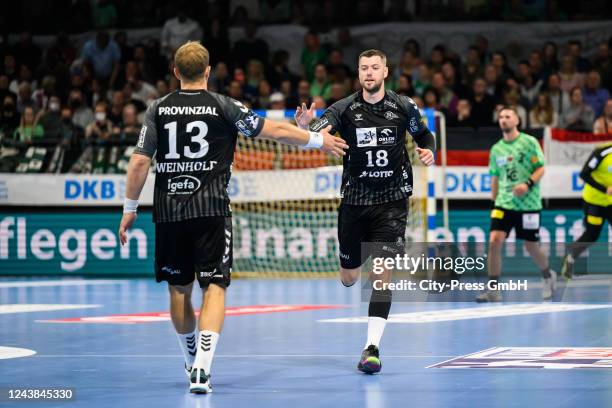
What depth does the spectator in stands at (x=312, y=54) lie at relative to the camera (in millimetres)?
22609

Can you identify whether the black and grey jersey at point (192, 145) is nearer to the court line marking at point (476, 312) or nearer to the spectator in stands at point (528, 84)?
the court line marking at point (476, 312)

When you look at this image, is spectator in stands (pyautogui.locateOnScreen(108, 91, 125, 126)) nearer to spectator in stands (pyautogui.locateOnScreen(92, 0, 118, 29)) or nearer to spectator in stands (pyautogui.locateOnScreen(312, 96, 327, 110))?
spectator in stands (pyautogui.locateOnScreen(312, 96, 327, 110))

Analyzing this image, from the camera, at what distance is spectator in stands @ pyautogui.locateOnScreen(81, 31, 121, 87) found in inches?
918

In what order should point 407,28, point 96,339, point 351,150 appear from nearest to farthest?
point 351,150 < point 96,339 < point 407,28

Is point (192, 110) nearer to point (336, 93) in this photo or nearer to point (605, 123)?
point (336, 93)

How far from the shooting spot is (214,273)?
27.4 ft

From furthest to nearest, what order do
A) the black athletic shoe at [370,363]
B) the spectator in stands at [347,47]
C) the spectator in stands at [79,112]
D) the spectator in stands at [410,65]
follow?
the spectator in stands at [347,47]
the spectator in stands at [79,112]
the spectator in stands at [410,65]
the black athletic shoe at [370,363]

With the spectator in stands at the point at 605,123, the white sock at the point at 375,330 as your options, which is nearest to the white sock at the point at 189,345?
the white sock at the point at 375,330

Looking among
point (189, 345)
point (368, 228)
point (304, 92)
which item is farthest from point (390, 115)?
Answer: point (304, 92)

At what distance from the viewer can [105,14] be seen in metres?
25.1

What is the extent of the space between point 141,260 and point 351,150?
10.6m

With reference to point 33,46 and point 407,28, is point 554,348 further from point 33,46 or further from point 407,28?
point 33,46

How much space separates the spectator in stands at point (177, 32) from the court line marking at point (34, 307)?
8.89 metres

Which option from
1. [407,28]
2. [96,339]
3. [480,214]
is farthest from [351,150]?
[407,28]
